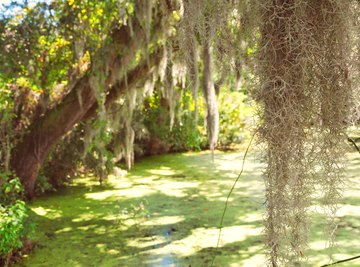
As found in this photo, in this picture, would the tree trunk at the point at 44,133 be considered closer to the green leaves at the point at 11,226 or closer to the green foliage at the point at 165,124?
the green leaves at the point at 11,226

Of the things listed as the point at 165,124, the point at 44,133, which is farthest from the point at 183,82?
the point at 165,124

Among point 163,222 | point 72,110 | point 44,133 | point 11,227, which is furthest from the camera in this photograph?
point 44,133

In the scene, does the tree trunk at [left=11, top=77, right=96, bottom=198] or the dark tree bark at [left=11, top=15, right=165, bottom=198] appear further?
the tree trunk at [left=11, top=77, right=96, bottom=198]

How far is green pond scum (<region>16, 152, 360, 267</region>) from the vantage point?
10.9 feet

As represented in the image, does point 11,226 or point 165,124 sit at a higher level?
point 165,124

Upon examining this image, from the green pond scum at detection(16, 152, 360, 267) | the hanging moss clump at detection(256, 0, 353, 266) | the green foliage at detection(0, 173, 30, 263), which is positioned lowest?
the green pond scum at detection(16, 152, 360, 267)

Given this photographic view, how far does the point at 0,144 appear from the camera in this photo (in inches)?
170

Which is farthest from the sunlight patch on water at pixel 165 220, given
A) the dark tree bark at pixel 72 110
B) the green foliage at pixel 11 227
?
the dark tree bark at pixel 72 110

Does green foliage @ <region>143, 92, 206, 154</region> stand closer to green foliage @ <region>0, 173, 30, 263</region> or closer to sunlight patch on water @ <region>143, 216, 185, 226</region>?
sunlight patch on water @ <region>143, 216, 185, 226</region>

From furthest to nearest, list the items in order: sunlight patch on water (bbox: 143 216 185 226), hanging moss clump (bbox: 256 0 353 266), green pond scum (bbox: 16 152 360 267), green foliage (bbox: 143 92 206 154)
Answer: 1. green foliage (bbox: 143 92 206 154)
2. sunlight patch on water (bbox: 143 216 185 226)
3. green pond scum (bbox: 16 152 360 267)
4. hanging moss clump (bbox: 256 0 353 266)

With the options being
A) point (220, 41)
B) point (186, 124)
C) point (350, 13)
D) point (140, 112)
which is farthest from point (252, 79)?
point (186, 124)

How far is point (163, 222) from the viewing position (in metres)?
4.20

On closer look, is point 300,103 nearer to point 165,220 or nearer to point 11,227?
point 11,227

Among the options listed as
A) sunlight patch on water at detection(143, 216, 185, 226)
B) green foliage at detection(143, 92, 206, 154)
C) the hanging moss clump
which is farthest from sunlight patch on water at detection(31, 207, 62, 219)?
the hanging moss clump
